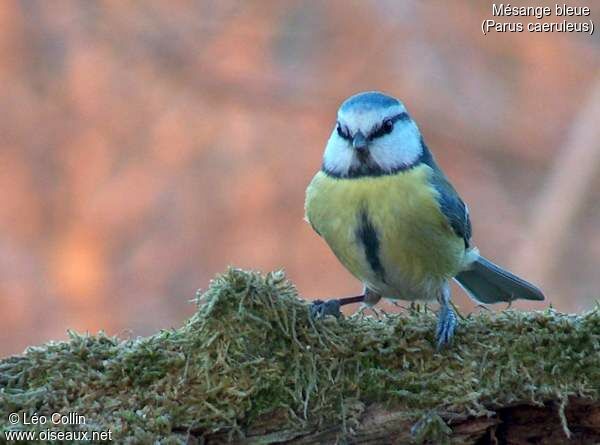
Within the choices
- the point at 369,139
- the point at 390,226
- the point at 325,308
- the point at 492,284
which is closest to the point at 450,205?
the point at 390,226

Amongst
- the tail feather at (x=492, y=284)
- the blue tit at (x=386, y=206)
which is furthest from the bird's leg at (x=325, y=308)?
the tail feather at (x=492, y=284)

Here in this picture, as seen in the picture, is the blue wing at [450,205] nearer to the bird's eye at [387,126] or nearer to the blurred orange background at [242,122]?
the bird's eye at [387,126]

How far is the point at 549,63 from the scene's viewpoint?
7887 millimetres

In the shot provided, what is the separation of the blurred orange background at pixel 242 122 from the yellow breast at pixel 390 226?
15.9 feet

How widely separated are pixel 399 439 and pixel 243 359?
0.44 m

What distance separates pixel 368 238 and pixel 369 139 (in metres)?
0.32

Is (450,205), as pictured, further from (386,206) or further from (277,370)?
(277,370)

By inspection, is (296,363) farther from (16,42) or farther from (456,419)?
(16,42)

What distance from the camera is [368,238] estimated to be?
9.30 ft

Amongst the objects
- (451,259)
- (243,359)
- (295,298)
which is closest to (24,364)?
(243,359)

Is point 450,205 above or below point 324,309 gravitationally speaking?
above

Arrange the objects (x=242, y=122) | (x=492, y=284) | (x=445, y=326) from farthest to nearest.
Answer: (x=242, y=122) → (x=492, y=284) → (x=445, y=326)

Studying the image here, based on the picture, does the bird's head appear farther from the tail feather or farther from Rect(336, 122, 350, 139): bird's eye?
the tail feather

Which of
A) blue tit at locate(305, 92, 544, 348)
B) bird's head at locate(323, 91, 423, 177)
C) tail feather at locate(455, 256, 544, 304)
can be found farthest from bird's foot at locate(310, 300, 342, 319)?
tail feather at locate(455, 256, 544, 304)
